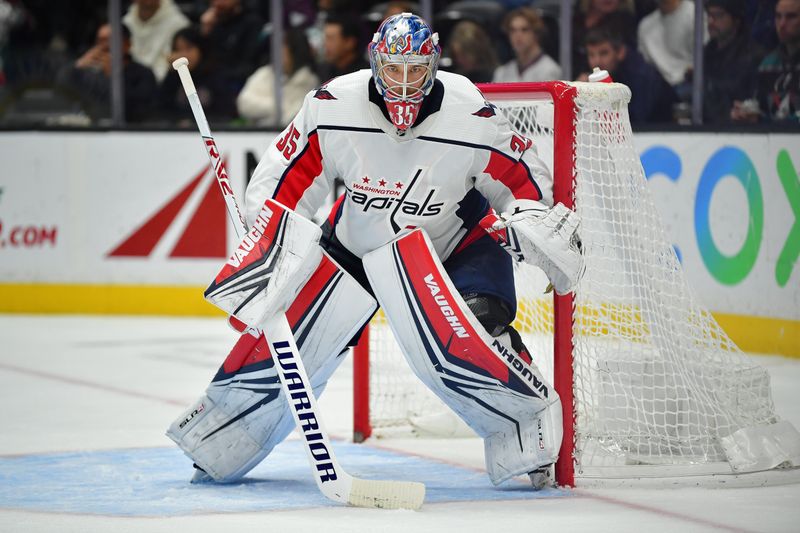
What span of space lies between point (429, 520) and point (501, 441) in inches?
17.1

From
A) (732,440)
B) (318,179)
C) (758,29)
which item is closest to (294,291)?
(318,179)

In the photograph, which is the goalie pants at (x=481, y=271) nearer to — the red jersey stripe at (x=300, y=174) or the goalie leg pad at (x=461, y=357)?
the goalie leg pad at (x=461, y=357)

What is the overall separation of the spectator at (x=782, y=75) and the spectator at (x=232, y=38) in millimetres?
2733

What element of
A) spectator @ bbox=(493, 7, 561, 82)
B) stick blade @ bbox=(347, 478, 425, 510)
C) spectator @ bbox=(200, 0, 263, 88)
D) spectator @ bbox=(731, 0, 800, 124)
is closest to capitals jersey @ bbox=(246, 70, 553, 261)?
stick blade @ bbox=(347, 478, 425, 510)

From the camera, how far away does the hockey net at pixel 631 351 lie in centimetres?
341

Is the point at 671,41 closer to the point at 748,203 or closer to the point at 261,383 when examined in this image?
the point at 748,203

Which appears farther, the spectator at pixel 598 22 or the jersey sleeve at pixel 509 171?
the spectator at pixel 598 22

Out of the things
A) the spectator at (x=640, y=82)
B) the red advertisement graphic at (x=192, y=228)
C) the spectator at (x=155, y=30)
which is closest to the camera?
the spectator at (x=640, y=82)

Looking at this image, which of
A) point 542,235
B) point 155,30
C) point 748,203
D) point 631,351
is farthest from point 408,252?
point 155,30

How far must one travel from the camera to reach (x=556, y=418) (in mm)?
3301

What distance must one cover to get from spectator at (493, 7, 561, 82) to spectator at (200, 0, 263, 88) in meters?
1.35

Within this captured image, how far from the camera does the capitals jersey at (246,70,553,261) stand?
327 cm

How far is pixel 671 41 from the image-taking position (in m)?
6.23

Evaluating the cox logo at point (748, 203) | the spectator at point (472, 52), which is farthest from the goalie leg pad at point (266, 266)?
the spectator at point (472, 52)
